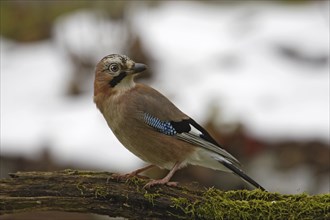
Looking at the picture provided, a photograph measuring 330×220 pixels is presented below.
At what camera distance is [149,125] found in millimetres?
5660

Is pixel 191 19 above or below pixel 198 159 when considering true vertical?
above

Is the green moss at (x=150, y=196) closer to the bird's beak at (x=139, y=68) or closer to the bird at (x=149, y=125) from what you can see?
the bird at (x=149, y=125)

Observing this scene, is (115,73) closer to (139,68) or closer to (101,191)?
(139,68)

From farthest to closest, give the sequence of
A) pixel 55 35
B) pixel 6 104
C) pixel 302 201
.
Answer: pixel 55 35 → pixel 6 104 → pixel 302 201

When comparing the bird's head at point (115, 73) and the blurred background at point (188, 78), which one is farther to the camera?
the blurred background at point (188, 78)

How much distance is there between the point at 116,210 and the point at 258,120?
4.55 metres

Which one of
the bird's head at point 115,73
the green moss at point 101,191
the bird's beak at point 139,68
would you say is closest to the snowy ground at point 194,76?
the bird's head at point 115,73

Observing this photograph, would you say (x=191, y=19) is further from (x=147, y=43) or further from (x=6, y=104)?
(x=6, y=104)

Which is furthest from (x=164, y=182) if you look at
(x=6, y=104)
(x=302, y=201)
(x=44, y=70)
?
(x=44, y=70)

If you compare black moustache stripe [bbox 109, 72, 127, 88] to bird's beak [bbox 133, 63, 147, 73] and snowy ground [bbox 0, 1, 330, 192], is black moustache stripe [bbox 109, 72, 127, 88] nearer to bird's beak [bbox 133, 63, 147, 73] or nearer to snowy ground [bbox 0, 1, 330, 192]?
bird's beak [bbox 133, 63, 147, 73]

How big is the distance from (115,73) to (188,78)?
501 cm

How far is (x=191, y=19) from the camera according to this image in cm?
1301

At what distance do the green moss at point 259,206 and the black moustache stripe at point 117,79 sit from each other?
1.07 m

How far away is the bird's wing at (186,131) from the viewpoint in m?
5.68
